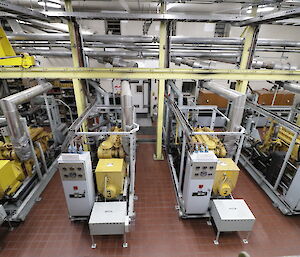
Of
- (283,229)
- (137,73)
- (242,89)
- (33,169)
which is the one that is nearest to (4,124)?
(33,169)

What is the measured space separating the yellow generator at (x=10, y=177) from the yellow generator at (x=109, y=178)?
7.05 ft

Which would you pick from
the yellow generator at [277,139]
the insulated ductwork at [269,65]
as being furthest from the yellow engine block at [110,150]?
the insulated ductwork at [269,65]

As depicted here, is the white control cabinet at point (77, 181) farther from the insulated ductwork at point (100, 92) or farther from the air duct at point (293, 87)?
the air duct at point (293, 87)

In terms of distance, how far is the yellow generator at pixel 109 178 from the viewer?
148 inches

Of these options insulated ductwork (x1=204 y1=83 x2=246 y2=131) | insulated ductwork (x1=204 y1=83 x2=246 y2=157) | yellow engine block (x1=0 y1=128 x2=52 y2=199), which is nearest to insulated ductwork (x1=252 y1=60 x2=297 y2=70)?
insulated ductwork (x1=204 y1=83 x2=246 y2=157)

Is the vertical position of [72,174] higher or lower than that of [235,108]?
lower

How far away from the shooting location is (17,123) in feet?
13.1

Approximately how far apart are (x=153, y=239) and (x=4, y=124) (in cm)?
463

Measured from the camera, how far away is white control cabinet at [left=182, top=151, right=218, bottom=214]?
3.48m

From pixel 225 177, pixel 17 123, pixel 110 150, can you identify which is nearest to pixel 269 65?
pixel 225 177

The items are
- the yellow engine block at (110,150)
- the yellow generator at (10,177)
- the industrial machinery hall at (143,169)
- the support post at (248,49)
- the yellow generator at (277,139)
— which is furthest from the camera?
the yellow generator at (277,139)

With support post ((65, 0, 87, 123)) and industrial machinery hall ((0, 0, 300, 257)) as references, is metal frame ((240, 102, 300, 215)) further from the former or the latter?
support post ((65, 0, 87, 123))

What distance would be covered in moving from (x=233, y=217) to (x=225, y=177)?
2.67 ft

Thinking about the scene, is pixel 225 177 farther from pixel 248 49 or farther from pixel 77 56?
pixel 77 56
